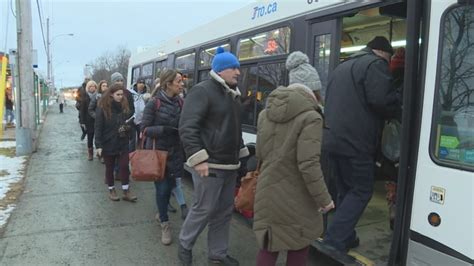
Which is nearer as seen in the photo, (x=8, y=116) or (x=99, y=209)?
(x=99, y=209)

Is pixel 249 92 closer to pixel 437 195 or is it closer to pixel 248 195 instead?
pixel 248 195

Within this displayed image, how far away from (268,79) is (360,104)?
176 centimetres

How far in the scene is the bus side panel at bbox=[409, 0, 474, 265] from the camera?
8.41ft

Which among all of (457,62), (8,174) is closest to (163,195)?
(457,62)

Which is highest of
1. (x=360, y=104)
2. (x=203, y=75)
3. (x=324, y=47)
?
(x=324, y=47)

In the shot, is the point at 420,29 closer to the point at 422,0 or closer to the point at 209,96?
the point at 422,0

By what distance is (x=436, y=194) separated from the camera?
9.04 feet

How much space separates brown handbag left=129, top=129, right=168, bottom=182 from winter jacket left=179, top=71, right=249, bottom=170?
1067 mm

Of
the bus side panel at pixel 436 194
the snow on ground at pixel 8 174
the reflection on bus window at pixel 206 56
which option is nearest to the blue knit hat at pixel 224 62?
the bus side panel at pixel 436 194

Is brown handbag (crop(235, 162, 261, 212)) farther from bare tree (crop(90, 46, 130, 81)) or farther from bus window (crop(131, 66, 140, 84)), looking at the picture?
bare tree (crop(90, 46, 130, 81))

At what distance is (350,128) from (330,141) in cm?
22

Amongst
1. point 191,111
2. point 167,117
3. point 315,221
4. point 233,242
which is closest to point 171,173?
point 167,117

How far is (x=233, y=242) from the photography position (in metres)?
4.66

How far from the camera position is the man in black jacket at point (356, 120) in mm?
3430
